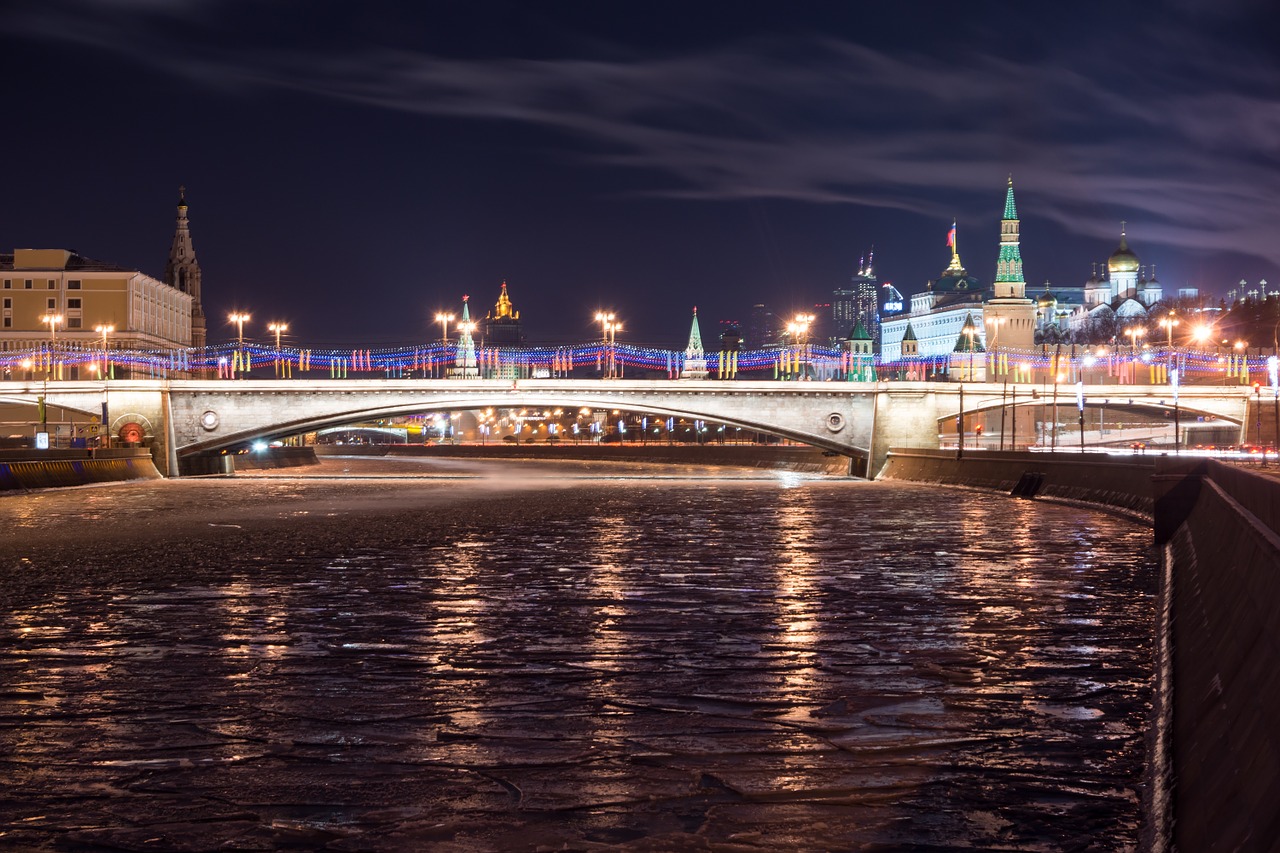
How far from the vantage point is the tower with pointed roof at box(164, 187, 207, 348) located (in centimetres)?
18588

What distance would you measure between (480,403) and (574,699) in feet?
248

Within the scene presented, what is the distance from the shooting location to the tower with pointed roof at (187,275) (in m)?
186

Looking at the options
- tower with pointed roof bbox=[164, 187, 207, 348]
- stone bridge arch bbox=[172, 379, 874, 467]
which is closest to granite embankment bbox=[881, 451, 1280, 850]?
stone bridge arch bbox=[172, 379, 874, 467]

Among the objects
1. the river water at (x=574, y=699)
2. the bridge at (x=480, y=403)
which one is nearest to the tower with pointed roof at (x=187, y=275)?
the bridge at (x=480, y=403)

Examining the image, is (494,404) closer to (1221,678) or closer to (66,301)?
(66,301)

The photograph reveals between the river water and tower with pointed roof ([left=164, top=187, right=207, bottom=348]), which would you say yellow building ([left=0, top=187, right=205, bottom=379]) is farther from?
the river water

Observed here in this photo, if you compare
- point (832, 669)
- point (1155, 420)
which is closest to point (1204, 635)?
point (832, 669)

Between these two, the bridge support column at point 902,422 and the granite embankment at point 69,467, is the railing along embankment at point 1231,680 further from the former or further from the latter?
the bridge support column at point 902,422

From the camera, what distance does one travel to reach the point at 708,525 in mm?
42031

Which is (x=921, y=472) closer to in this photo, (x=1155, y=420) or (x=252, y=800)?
(x=252, y=800)

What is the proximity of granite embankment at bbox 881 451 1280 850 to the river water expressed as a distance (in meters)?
0.40

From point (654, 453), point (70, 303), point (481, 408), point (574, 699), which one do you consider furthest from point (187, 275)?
point (574, 699)

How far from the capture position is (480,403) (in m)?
88.9

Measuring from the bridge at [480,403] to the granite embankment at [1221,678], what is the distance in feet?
211
